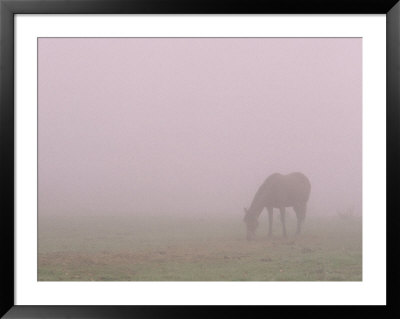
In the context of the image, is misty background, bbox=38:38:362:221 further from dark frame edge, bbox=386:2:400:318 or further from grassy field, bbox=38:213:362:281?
dark frame edge, bbox=386:2:400:318

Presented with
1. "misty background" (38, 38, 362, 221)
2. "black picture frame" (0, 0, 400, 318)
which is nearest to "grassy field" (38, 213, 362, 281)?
"misty background" (38, 38, 362, 221)

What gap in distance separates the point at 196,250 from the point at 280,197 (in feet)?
2.20

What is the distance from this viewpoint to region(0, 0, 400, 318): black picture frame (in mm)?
1271

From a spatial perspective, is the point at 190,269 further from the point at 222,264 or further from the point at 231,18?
the point at 231,18

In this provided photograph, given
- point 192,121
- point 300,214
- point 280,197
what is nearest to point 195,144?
point 192,121

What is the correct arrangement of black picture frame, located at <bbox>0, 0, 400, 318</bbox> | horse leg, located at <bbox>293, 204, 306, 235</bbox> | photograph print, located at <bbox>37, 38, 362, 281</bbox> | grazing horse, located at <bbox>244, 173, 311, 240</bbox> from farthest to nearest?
1. horse leg, located at <bbox>293, 204, 306, 235</bbox>
2. grazing horse, located at <bbox>244, 173, 311, 240</bbox>
3. photograph print, located at <bbox>37, 38, 362, 281</bbox>
4. black picture frame, located at <bbox>0, 0, 400, 318</bbox>

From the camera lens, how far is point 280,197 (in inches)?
121

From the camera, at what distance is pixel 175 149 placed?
252 centimetres

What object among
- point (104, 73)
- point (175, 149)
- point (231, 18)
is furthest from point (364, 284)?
point (104, 73)

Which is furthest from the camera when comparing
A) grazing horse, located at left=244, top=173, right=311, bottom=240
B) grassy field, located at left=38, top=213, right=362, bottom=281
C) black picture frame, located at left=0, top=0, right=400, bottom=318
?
grazing horse, located at left=244, top=173, right=311, bottom=240

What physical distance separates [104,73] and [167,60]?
0.35 meters

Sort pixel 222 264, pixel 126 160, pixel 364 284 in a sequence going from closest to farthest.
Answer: pixel 364 284 → pixel 126 160 → pixel 222 264

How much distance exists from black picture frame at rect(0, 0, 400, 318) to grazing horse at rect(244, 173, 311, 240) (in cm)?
144

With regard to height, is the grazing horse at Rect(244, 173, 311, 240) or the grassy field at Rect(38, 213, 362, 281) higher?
A: the grazing horse at Rect(244, 173, 311, 240)
